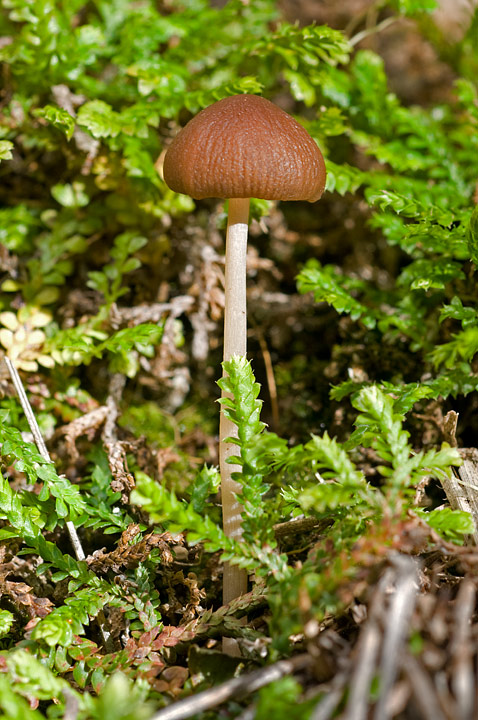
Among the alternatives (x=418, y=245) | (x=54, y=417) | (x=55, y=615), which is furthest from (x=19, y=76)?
(x=55, y=615)

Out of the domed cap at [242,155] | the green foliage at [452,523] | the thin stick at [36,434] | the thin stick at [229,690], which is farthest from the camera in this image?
the thin stick at [36,434]

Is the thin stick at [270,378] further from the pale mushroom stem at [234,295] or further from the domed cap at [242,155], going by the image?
the domed cap at [242,155]

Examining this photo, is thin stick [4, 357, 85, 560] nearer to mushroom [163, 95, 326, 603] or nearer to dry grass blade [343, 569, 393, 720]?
mushroom [163, 95, 326, 603]

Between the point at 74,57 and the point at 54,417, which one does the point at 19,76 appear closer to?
the point at 74,57

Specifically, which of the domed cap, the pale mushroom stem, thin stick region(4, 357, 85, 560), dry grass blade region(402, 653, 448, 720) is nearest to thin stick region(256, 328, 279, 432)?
the pale mushroom stem

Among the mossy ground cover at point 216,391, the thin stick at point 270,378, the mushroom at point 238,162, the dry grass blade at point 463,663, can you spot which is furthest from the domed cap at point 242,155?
the dry grass blade at point 463,663

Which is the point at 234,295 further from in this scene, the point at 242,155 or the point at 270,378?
the point at 270,378

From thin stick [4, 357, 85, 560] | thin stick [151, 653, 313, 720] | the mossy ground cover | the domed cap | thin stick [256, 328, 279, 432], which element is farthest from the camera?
thin stick [256, 328, 279, 432]

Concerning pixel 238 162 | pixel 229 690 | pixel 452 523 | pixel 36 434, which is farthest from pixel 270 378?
pixel 229 690
